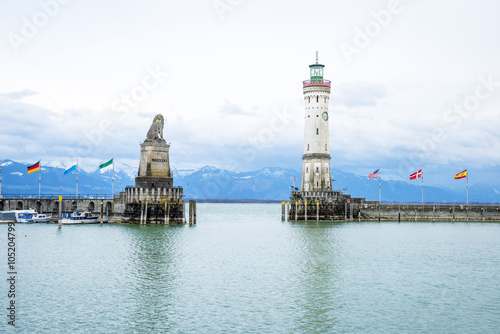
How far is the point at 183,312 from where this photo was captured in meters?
32.1

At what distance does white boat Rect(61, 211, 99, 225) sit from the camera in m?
90.8

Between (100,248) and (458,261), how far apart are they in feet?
118

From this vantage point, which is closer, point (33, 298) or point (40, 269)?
point (33, 298)

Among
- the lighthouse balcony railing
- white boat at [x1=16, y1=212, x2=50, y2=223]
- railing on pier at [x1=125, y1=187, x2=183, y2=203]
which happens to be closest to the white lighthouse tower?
the lighthouse balcony railing

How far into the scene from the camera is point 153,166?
88.1 meters

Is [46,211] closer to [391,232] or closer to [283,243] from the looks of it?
[283,243]

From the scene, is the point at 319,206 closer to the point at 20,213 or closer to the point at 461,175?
the point at 461,175

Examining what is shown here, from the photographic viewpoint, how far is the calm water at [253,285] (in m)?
30.0

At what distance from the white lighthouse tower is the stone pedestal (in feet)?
93.3

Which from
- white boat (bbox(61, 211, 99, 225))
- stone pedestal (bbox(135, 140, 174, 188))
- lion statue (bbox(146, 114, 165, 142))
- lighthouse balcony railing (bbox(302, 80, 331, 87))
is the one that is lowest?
white boat (bbox(61, 211, 99, 225))

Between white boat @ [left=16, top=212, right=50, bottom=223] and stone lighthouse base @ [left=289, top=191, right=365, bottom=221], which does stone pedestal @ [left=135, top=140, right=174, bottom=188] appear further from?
stone lighthouse base @ [left=289, top=191, right=365, bottom=221]

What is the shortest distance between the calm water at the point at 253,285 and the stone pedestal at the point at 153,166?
A: 18240mm

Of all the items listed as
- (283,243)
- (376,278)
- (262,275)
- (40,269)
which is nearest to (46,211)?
(283,243)

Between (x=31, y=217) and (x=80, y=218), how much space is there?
8351mm
